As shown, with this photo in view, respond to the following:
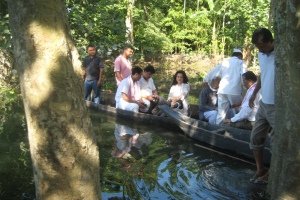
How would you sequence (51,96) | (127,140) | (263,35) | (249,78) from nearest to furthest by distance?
1. (51,96)
2. (263,35)
3. (249,78)
4. (127,140)

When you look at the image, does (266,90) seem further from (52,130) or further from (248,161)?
(52,130)

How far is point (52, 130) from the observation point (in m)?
2.51

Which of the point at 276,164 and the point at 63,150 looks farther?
the point at 276,164

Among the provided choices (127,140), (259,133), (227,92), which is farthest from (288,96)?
(127,140)

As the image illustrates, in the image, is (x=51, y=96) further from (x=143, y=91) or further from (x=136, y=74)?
(x=143, y=91)

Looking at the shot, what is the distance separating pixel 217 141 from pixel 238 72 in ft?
4.63

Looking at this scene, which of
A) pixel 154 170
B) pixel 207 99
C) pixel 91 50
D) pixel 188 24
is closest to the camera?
pixel 154 170

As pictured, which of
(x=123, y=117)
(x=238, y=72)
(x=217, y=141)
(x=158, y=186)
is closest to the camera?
(x=158, y=186)

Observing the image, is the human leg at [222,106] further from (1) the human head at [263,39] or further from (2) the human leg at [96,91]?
(2) the human leg at [96,91]

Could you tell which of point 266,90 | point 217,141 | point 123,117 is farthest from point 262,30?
point 123,117

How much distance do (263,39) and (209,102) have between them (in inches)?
179

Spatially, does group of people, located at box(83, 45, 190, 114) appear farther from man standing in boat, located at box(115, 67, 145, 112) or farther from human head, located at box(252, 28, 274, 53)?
human head, located at box(252, 28, 274, 53)

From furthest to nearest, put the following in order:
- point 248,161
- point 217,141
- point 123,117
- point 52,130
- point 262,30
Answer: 1. point 123,117
2. point 217,141
3. point 248,161
4. point 262,30
5. point 52,130

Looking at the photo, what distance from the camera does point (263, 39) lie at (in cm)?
507
